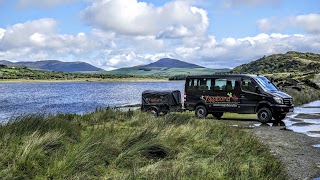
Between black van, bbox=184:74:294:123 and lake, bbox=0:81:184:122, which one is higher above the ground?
black van, bbox=184:74:294:123

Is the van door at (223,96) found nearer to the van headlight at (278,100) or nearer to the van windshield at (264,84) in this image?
the van windshield at (264,84)

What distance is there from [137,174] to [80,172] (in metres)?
1.07

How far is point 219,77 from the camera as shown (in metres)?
20.7

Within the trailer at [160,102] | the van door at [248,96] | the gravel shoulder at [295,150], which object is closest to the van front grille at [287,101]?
the van door at [248,96]

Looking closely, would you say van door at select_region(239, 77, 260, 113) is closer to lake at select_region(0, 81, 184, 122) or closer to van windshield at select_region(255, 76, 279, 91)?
van windshield at select_region(255, 76, 279, 91)

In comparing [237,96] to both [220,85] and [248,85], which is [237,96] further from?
[220,85]

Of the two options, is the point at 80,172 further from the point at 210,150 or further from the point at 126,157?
the point at 210,150

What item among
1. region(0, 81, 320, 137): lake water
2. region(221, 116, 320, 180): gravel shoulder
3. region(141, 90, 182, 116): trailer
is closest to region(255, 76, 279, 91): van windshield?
region(0, 81, 320, 137): lake water

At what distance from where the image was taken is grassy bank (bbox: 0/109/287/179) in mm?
6793

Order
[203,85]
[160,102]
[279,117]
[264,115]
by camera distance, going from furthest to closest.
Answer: [203,85] → [160,102] → [279,117] → [264,115]

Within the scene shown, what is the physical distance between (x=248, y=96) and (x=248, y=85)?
59 cm

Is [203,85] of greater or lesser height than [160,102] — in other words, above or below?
above

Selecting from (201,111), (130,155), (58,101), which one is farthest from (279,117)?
(58,101)

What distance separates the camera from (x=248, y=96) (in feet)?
65.2
